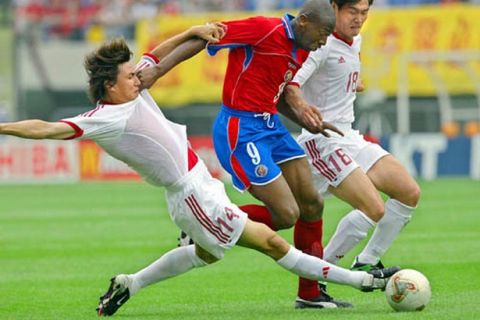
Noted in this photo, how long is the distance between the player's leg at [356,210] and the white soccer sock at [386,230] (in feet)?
0.49

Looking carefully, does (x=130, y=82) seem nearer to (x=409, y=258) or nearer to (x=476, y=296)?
(x=476, y=296)

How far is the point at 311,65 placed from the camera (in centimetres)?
955

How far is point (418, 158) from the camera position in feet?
91.8

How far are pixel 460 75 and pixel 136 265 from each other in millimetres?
18784

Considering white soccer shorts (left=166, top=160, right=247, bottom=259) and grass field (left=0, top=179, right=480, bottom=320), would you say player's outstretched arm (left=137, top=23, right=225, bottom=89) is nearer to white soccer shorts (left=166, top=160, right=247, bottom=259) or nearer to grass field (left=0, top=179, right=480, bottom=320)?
white soccer shorts (left=166, top=160, right=247, bottom=259)

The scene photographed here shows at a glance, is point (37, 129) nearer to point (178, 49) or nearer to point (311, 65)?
point (178, 49)

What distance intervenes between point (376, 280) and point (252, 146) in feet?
4.75

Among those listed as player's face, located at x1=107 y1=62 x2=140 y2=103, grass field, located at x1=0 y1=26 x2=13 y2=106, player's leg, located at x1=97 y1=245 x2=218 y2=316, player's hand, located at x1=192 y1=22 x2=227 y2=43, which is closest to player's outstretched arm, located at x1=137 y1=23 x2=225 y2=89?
player's hand, located at x1=192 y1=22 x2=227 y2=43

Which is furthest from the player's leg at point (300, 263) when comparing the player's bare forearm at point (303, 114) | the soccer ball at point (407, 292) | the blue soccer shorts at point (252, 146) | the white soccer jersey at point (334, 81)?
the white soccer jersey at point (334, 81)

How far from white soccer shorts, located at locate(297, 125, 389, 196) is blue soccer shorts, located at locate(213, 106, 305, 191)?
0.42m

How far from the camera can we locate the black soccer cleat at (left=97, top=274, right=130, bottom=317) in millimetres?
8594

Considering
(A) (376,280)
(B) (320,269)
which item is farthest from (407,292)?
(B) (320,269)

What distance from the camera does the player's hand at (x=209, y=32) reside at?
855cm

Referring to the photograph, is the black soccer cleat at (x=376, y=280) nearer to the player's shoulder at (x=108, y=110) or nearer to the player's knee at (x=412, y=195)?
the player's knee at (x=412, y=195)
